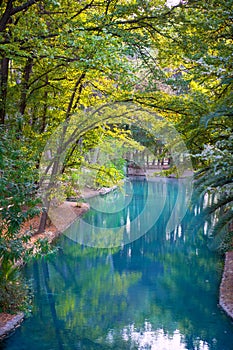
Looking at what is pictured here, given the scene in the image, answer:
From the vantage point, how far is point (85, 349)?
6.50 metres

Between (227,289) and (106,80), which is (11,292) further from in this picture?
(106,80)

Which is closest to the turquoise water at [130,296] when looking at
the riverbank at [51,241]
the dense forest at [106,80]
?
the riverbank at [51,241]

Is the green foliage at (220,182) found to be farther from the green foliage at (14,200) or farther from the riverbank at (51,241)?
the riverbank at (51,241)

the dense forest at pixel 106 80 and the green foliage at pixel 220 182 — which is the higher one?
the dense forest at pixel 106 80

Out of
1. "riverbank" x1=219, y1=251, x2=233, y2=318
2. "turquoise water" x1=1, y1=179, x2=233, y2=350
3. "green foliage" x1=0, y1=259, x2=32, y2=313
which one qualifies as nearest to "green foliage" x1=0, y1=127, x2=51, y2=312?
"turquoise water" x1=1, y1=179, x2=233, y2=350

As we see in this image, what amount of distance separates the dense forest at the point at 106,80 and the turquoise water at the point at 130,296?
80 centimetres

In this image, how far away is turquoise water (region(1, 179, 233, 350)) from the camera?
6824 millimetres

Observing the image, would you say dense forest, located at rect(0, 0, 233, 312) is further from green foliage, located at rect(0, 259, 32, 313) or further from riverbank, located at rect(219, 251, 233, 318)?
riverbank, located at rect(219, 251, 233, 318)

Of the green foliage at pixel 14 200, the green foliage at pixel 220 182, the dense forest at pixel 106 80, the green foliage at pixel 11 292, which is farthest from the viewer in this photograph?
the green foliage at pixel 11 292

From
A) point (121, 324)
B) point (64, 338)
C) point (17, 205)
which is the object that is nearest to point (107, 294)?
point (121, 324)

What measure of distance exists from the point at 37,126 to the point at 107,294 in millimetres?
6288

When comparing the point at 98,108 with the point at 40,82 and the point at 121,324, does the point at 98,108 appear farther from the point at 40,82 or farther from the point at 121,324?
the point at 121,324

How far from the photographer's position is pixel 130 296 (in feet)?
29.5

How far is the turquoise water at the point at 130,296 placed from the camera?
269 inches
